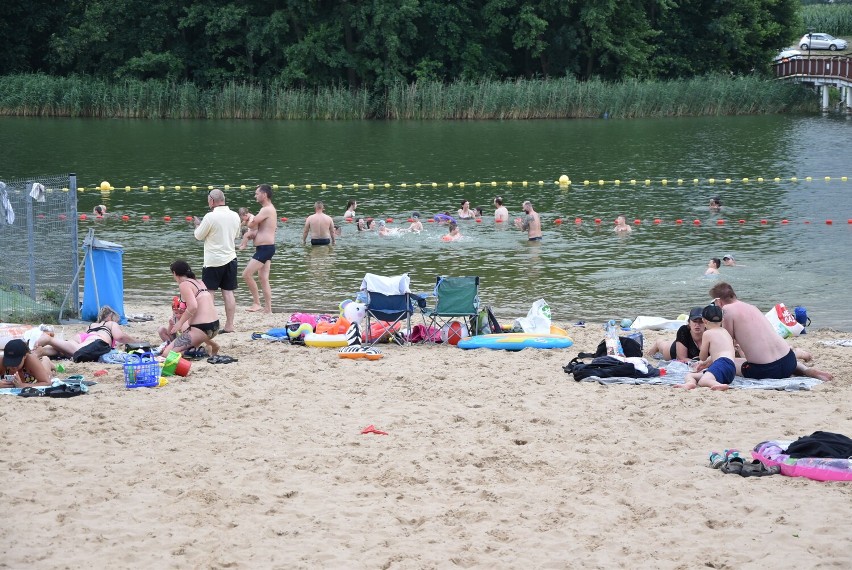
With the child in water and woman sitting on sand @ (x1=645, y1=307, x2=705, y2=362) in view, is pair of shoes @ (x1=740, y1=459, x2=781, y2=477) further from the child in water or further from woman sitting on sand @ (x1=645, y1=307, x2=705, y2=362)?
the child in water

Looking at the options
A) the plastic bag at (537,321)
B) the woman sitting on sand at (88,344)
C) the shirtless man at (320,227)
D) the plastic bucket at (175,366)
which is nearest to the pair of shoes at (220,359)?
the plastic bucket at (175,366)

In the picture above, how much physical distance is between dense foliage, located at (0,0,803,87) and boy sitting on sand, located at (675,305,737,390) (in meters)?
41.2

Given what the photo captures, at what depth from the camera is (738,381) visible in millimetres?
10578

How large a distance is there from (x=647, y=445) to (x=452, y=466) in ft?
5.16

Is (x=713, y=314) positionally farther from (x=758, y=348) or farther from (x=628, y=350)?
(x=628, y=350)

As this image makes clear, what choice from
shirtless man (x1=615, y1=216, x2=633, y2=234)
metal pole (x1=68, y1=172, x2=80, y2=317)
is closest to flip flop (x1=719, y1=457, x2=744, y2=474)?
metal pole (x1=68, y1=172, x2=80, y2=317)

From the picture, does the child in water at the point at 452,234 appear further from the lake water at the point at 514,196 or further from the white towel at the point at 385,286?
the white towel at the point at 385,286

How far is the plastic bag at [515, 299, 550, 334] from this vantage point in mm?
12914

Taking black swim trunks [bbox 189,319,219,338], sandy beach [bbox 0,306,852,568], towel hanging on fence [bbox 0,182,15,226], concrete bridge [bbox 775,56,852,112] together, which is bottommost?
sandy beach [bbox 0,306,852,568]

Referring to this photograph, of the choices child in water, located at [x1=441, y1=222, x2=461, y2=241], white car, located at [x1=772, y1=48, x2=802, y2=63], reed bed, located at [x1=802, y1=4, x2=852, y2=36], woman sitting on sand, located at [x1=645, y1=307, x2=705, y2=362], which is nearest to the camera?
woman sitting on sand, located at [x1=645, y1=307, x2=705, y2=362]

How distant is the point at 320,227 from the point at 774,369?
1191 cm

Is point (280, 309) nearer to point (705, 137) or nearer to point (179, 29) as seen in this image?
point (705, 137)

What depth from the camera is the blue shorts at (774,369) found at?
10617 mm

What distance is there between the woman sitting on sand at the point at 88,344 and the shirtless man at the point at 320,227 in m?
9.14
